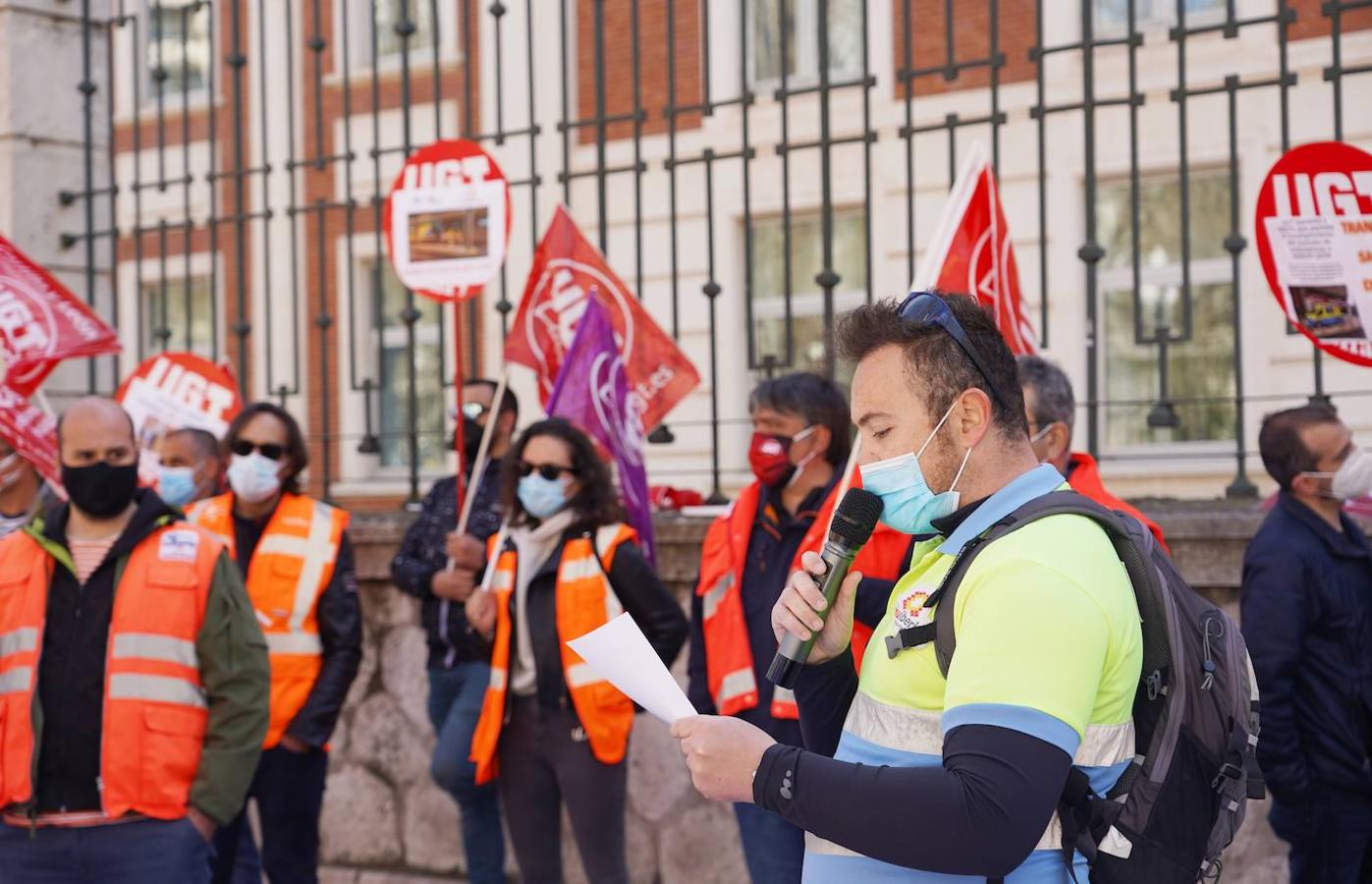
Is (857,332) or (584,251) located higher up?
(584,251)

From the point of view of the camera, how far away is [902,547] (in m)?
4.40

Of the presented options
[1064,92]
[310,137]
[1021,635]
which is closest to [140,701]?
[1021,635]

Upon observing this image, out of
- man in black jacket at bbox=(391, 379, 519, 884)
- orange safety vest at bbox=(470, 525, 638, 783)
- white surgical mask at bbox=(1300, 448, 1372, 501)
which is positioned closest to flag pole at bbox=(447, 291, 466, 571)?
man in black jacket at bbox=(391, 379, 519, 884)

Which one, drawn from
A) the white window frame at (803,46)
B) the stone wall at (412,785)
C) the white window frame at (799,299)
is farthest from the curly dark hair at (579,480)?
the white window frame at (803,46)

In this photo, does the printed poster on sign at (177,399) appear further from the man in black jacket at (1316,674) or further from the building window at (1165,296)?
the building window at (1165,296)

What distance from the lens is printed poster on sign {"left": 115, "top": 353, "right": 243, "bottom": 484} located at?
24.0 ft

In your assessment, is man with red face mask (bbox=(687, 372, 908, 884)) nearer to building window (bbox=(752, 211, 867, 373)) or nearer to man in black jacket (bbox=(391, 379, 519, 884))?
man in black jacket (bbox=(391, 379, 519, 884))

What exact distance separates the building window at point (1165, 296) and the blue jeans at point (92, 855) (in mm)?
8413

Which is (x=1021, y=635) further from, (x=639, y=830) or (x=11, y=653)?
(x=639, y=830)

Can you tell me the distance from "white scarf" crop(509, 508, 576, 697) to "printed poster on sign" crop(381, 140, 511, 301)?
133 centimetres

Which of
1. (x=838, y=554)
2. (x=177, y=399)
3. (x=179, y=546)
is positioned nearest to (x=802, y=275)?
(x=177, y=399)

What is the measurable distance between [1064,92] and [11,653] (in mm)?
9525

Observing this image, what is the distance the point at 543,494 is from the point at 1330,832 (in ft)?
8.64

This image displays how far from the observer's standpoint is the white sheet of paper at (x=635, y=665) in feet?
7.60
